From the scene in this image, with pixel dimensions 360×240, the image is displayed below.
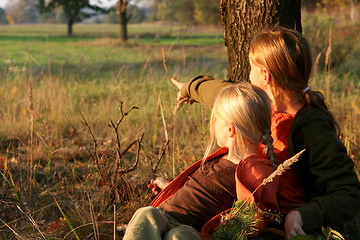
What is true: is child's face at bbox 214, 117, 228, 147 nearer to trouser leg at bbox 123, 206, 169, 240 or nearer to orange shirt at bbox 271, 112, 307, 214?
orange shirt at bbox 271, 112, 307, 214

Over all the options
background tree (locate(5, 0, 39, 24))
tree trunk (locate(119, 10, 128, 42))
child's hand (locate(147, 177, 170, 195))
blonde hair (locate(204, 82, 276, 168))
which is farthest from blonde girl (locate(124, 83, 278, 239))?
background tree (locate(5, 0, 39, 24))

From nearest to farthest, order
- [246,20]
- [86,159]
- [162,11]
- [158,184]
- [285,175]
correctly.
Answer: [285,175]
[158,184]
[246,20]
[86,159]
[162,11]

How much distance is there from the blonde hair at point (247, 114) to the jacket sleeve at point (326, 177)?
26cm

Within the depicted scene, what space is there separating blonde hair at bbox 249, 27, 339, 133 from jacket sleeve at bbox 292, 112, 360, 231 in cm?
18

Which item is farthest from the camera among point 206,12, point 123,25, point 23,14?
point 23,14

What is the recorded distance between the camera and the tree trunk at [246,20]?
9.88 feet

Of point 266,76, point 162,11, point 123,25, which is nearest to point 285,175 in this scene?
point 266,76

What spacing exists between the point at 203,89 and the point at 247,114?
3.03ft

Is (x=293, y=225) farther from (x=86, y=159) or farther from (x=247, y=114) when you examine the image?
(x=86, y=159)

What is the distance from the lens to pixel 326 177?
6.88ft

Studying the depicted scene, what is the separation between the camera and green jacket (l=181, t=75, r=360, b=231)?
203cm

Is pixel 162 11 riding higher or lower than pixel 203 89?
higher

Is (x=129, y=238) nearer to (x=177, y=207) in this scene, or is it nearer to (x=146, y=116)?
(x=177, y=207)

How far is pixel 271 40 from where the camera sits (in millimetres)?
2322
